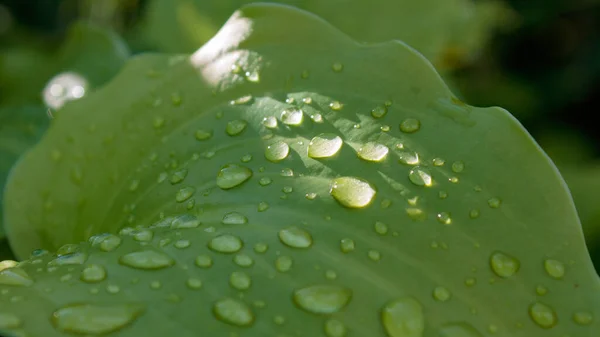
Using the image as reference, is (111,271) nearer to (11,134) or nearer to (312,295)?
(312,295)

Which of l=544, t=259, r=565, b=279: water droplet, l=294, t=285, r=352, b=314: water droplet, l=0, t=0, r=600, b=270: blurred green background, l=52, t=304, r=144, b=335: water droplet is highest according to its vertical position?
l=52, t=304, r=144, b=335: water droplet

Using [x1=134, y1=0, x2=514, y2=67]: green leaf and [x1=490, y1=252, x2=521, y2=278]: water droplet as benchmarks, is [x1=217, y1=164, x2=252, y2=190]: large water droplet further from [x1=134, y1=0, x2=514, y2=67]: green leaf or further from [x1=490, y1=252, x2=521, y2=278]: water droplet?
[x1=134, y1=0, x2=514, y2=67]: green leaf

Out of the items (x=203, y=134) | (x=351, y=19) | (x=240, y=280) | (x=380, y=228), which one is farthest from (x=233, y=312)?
(x=351, y=19)

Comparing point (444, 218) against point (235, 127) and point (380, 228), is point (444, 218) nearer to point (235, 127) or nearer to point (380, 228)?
point (380, 228)

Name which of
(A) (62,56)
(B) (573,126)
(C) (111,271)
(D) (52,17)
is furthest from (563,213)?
(D) (52,17)

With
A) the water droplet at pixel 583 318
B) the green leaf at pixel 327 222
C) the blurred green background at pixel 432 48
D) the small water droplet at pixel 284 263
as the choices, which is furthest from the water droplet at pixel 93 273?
the blurred green background at pixel 432 48

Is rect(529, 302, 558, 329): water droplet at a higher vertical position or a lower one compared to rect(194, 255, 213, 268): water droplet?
lower

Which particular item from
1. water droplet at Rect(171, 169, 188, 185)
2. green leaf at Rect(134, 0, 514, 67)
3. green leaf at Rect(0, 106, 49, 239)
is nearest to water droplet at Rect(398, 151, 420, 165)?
water droplet at Rect(171, 169, 188, 185)

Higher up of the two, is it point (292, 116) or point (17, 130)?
point (292, 116)
